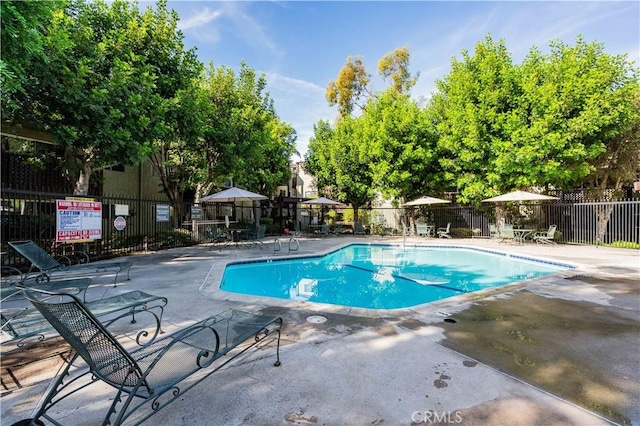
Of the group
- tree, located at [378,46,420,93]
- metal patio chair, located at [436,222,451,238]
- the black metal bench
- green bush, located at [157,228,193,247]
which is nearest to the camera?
the black metal bench

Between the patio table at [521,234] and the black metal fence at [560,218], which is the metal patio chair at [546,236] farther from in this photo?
the black metal fence at [560,218]

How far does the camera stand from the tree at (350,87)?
28391 mm

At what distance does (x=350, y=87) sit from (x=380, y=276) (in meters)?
24.4

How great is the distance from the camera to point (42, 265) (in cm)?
511

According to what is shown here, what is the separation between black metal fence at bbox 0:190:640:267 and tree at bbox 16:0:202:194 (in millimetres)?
1764

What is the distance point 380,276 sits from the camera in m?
8.84

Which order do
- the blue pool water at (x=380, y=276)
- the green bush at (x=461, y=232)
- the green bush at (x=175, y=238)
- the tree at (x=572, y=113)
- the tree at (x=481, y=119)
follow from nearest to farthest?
the blue pool water at (x=380, y=276) → the tree at (x=572, y=113) → the green bush at (x=175, y=238) → the tree at (x=481, y=119) → the green bush at (x=461, y=232)

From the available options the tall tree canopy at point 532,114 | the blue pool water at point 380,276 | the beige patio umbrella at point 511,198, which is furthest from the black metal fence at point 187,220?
the blue pool water at point 380,276

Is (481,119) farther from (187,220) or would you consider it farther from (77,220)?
(77,220)

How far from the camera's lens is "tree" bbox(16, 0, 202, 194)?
25.2 ft

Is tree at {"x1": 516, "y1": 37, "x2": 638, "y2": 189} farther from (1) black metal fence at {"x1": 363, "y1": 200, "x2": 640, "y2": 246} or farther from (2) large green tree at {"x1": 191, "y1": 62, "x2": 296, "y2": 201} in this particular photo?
(2) large green tree at {"x1": 191, "y1": 62, "x2": 296, "y2": 201}

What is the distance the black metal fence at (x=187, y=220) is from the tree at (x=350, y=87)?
1314 centimetres

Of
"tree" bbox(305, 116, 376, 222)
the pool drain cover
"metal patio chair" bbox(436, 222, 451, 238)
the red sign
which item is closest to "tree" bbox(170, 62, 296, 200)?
the red sign

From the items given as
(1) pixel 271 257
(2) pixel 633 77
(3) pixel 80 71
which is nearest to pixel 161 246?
(1) pixel 271 257
